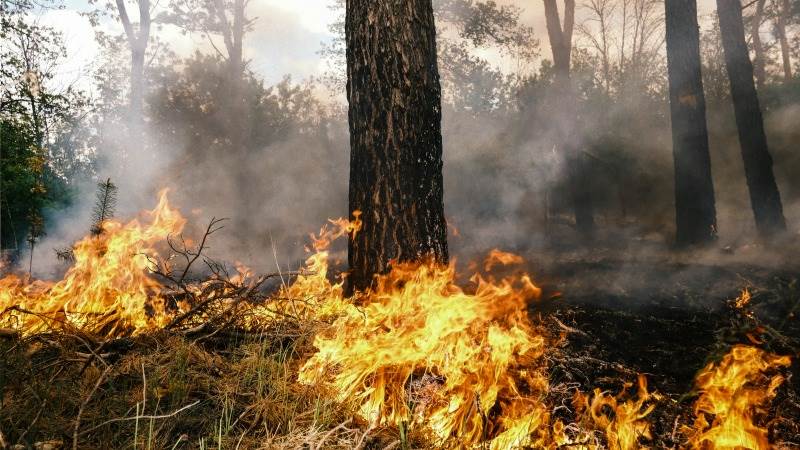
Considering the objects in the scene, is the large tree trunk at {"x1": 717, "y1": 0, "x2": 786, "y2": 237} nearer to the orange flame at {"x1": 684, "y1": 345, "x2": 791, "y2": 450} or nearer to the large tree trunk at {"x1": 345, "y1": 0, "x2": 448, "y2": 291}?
the orange flame at {"x1": 684, "y1": 345, "x2": 791, "y2": 450}

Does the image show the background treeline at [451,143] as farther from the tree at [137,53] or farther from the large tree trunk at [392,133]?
the large tree trunk at [392,133]

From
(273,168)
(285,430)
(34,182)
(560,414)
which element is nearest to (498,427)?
(560,414)

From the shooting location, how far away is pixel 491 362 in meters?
2.28

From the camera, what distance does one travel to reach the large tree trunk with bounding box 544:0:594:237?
12.9 metres

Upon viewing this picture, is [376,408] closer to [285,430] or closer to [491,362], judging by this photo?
[285,430]

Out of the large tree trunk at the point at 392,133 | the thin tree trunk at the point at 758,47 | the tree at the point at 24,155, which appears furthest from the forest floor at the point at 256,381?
the thin tree trunk at the point at 758,47

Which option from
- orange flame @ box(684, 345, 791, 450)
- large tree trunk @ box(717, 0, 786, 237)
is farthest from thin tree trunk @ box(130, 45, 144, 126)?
orange flame @ box(684, 345, 791, 450)

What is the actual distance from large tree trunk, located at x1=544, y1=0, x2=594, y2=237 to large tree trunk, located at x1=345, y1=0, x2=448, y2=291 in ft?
35.6

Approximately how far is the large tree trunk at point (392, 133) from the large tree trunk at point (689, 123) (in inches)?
262

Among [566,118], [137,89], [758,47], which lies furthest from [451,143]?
[758,47]

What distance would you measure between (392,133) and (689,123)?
7143 millimetres

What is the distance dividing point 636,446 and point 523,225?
13534mm

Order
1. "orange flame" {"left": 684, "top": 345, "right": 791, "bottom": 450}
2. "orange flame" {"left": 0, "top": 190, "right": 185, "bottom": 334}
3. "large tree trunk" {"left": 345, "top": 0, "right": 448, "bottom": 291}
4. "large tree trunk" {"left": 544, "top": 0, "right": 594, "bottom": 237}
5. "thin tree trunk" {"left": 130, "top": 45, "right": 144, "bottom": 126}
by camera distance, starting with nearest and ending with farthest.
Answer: "orange flame" {"left": 684, "top": 345, "right": 791, "bottom": 450}
"orange flame" {"left": 0, "top": 190, "right": 185, "bottom": 334}
"large tree trunk" {"left": 345, "top": 0, "right": 448, "bottom": 291}
"large tree trunk" {"left": 544, "top": 0, "right": 594, "bottom": 237}
"thin tree trunk" {"left": 130, "top": 45, "right": 144, "bottom": 126}

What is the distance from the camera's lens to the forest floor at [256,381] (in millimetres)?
1842
